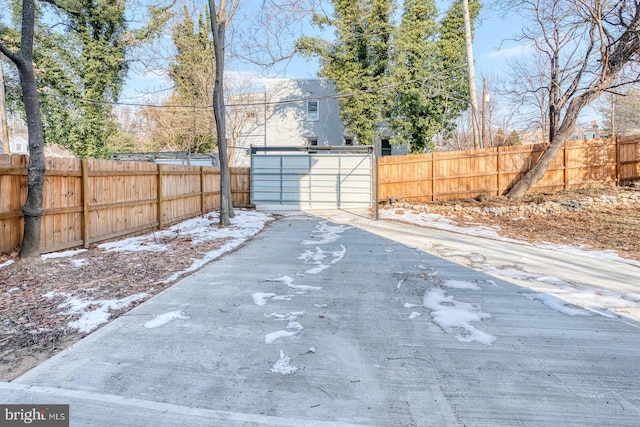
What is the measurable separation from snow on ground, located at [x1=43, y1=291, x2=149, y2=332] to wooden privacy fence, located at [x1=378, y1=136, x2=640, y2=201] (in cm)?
1067

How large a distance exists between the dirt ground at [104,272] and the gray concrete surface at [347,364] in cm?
36

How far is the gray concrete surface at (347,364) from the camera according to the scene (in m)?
1.98

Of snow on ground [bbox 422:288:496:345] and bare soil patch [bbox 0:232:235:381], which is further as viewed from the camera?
snow on ground [bbox 422:288:496:345]

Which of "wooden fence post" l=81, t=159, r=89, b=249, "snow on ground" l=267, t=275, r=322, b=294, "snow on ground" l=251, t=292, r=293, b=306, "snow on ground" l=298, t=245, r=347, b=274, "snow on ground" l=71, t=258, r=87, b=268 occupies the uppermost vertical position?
"wooden fence post" l=81, t=159, r=89, b=249

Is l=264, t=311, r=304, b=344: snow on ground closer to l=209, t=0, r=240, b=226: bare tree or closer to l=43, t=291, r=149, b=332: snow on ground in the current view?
l=43, t=291, r=149, b=332: snow on ground

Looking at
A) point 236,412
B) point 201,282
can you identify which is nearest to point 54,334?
point 201,282

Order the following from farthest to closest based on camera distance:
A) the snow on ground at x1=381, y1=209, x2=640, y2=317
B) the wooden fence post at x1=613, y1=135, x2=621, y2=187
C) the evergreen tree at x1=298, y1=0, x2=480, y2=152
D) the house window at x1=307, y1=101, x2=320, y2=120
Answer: the house window at x1=307, y1=101, x2=320, y2=120 → the evergreen tree at x1=298, y1=0, x2=480, y2=152 → the wooden fence post at x1=613, y1=135, x2=621, y2=187 → the snow on ground at x1=381, y1=209, x2=640, y2=317

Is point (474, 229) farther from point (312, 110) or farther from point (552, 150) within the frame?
point (312, 110)

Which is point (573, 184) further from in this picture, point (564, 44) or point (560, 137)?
point (564, 44)

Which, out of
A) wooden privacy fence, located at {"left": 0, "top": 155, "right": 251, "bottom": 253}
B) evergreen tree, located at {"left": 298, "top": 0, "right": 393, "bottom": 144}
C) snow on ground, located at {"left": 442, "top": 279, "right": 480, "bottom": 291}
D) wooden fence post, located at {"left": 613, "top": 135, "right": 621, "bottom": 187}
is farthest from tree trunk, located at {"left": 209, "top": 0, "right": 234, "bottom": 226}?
wooden fence post, located at {"left": 613, "top": 135, "right": 621, "bottom": 187}

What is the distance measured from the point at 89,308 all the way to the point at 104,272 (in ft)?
4.60

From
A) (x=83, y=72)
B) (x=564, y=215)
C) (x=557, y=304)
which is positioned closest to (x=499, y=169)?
(x=564, y=215)

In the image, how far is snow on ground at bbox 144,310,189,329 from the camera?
3.16 metres

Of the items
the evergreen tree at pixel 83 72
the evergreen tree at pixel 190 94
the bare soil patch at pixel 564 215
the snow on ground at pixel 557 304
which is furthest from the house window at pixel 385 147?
the snow on ground at pixel 557 304
